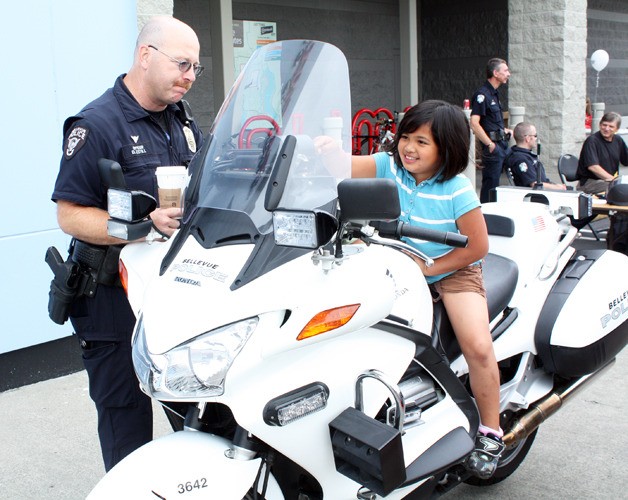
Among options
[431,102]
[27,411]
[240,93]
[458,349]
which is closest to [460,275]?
[458,349]

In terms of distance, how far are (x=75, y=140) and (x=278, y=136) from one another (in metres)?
0.92

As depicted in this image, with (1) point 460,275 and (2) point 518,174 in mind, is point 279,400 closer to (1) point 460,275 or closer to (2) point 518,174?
(1) point 460,275

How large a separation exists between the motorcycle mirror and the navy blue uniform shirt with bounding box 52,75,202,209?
109 cm

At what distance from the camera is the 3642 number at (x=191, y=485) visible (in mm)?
Answer: 1918

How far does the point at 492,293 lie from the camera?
119 inches

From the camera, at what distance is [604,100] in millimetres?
17812

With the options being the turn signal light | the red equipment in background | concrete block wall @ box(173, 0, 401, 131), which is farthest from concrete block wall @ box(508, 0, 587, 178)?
the turn signal light

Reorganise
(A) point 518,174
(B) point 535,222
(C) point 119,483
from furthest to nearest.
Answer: (A) point 518,174, (B) point 535,222, (C) point 119,483

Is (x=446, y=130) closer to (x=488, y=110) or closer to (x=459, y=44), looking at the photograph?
(x=488, y=110)

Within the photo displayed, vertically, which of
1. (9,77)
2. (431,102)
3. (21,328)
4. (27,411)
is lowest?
(27,411)

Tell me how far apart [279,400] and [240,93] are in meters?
0.94

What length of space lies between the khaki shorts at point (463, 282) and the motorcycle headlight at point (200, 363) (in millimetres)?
1033

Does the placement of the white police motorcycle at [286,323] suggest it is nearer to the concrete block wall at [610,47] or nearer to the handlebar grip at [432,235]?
the handlebar grip at [432,235]

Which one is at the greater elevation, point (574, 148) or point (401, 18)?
point (401, 18)
